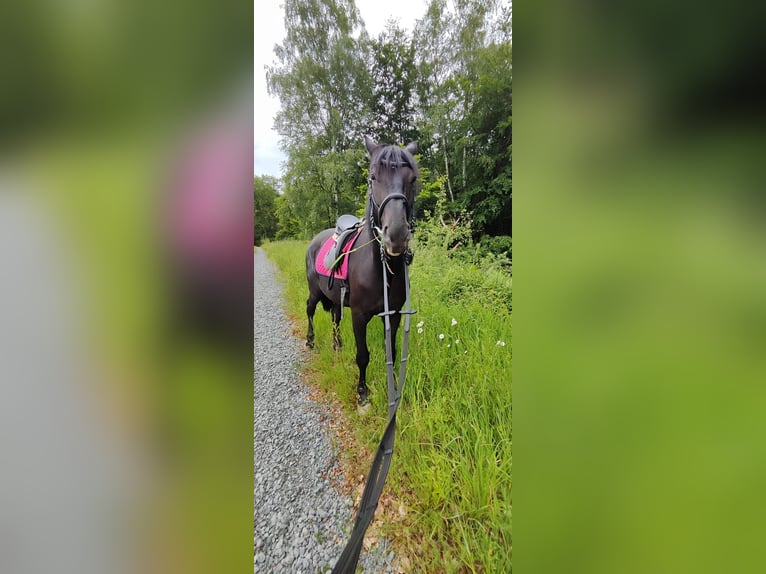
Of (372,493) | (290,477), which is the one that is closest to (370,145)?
(372,493)

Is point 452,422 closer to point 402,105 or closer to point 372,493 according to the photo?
point 372,493

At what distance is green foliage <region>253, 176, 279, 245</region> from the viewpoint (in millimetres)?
1012

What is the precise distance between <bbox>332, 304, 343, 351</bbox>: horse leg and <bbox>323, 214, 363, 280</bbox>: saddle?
268 millimetres

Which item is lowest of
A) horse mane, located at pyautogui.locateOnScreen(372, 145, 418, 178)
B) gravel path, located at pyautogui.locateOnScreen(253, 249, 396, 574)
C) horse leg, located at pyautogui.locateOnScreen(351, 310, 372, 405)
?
gravel path, located at pyautogui.locateOnScreen(253, 249, 396, 574)

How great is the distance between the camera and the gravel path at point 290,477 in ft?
3.26

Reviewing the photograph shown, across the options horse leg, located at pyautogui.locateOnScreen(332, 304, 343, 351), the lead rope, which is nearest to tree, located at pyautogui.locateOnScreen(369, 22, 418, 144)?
the lead rope

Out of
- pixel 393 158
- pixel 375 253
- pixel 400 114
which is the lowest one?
pixel 375 253

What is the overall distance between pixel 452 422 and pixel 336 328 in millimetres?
905

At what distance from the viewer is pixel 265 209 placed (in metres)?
1.08
